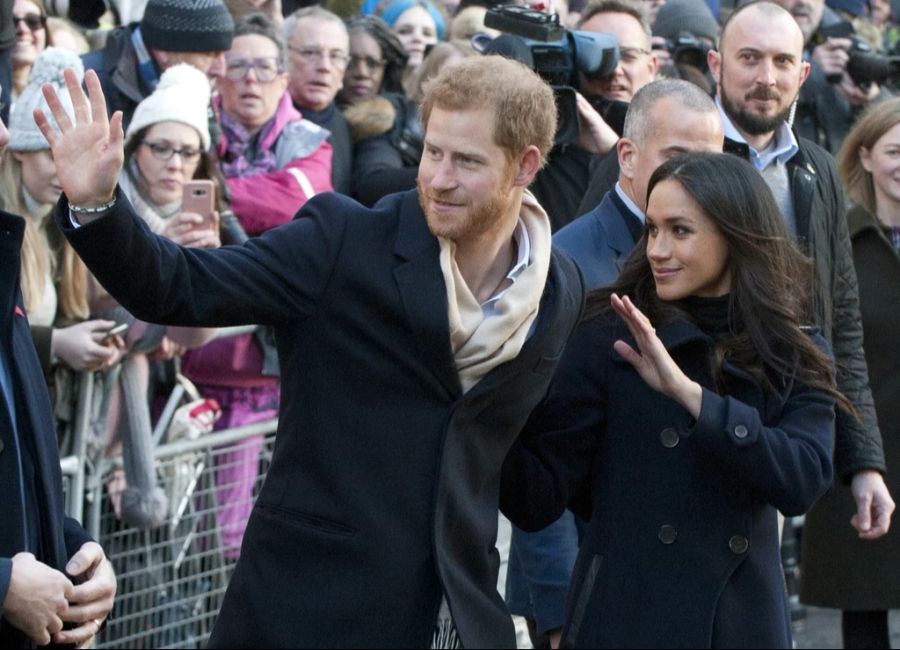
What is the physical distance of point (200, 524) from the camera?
19.5 ft

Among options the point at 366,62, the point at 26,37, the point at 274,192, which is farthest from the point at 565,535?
the point at 366,62

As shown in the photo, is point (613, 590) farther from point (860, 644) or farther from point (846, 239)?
point (860, 644)

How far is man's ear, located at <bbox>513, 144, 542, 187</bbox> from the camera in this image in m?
3.57

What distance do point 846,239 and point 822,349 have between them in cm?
165

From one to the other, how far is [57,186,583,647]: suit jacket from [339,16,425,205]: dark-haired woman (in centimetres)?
307

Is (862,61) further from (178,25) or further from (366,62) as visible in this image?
(178,25)

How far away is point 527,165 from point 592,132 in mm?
2389

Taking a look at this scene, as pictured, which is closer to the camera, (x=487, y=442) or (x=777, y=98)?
(x=487, y=442)

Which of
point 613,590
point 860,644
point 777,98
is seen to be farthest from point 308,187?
point 613,590

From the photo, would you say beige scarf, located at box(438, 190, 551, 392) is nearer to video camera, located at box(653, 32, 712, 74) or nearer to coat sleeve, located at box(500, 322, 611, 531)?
coat sleeve, located at box(500, 322, 611, 531)

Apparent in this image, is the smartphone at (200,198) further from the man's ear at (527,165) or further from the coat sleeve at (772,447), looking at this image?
the coat sleeve at (772,447)

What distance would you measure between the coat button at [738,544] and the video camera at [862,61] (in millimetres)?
5589

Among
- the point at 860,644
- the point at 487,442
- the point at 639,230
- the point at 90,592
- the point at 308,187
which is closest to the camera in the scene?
the point at 90,592

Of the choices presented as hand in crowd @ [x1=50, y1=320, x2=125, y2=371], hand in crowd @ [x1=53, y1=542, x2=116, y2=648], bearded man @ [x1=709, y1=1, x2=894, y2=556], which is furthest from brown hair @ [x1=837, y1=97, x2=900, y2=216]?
hand in crowd @ [x1=53, y1=542, x2=116, y2=648]
